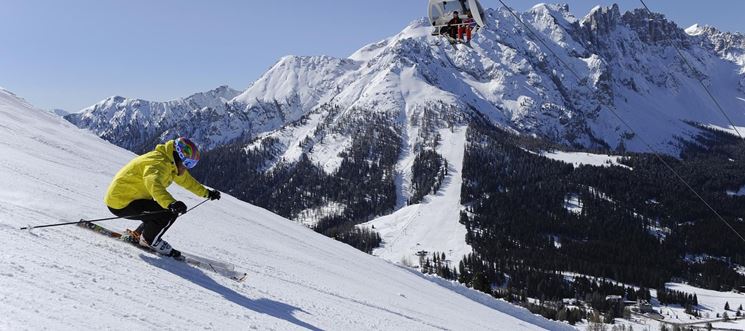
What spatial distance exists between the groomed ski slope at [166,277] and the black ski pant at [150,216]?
0.40m

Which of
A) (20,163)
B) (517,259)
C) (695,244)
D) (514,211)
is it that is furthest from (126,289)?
(695,244)

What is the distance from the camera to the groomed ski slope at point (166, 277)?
20.3 ft

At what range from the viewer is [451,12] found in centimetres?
1816

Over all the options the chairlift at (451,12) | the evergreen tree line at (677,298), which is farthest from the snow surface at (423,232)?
the chairlift at (451,12)

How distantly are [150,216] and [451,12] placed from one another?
12447 mm

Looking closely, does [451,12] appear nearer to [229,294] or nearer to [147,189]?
[147,189]

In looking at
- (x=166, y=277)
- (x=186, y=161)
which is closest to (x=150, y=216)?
(x=186, y=161)

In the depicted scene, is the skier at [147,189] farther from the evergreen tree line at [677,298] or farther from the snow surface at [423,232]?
the evergreen tree line at [677,298]

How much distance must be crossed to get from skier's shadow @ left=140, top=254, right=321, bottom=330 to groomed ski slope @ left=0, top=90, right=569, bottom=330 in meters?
0.03

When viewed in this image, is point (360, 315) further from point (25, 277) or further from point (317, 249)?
point (317, 249)

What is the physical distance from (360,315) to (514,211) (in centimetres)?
19591

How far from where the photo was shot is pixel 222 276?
10.1m

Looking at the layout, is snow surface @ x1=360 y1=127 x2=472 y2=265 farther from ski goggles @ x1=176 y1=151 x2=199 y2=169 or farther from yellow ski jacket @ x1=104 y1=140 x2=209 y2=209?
yellow ski jacket @ x1=104 y1=140 x2=209 y2=209

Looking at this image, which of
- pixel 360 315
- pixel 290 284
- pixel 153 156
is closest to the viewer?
pixel 153 156
